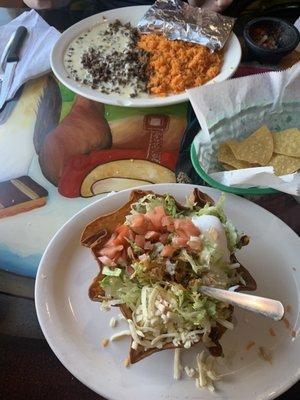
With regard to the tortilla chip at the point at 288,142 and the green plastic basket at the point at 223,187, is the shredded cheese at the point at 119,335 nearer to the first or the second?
the green plastic basket at the point at 223,187

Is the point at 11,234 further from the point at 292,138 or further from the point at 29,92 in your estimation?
the point at 292,138

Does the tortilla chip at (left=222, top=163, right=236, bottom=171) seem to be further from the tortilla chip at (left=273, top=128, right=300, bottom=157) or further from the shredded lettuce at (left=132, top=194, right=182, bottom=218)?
the shredded lettuce at (left=132, top=194, right=182, bottom=218)

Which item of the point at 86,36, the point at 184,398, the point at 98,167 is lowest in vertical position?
the point at 184,398

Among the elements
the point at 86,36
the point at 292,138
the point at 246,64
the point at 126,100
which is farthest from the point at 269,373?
the point at 86,36

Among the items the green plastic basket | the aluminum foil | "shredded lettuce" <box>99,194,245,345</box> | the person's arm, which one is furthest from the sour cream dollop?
the person's arm

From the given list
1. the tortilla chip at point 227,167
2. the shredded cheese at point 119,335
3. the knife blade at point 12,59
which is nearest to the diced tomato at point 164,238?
the shredded cheese at point 119,335

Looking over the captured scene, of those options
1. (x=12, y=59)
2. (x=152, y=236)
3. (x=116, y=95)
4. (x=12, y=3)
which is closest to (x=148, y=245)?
(x=152, y=236)

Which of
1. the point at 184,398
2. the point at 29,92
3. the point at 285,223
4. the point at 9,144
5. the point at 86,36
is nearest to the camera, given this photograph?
the point at 184,398
